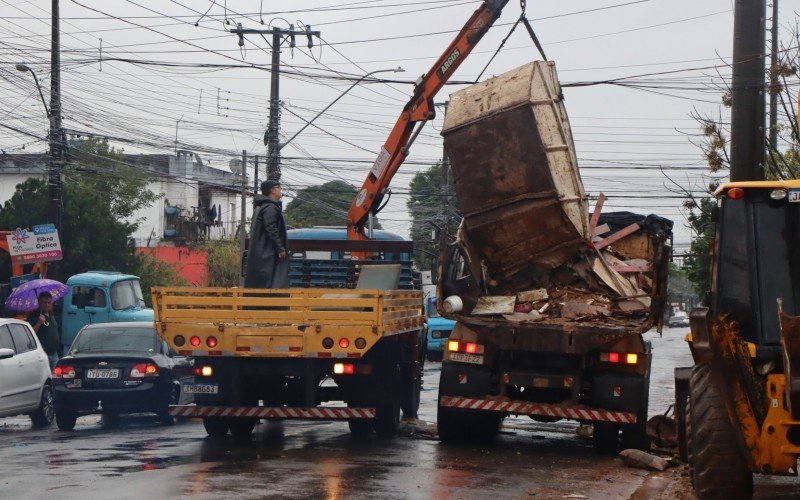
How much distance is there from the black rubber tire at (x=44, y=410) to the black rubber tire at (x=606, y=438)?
7.63m

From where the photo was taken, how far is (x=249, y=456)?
39.9 ft

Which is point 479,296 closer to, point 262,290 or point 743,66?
point 262,290

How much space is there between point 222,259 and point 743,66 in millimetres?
42555

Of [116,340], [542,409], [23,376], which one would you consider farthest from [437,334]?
[542,409]

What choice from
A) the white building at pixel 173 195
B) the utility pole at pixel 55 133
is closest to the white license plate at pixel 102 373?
the utility pole at pixel 55 133

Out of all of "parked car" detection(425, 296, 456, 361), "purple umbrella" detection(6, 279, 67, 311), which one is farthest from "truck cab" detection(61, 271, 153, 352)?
"parked car" detection(425, 296, 456, 361)

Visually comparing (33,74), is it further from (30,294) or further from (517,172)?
(517,172)

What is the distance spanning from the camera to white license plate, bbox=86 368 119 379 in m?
16.0

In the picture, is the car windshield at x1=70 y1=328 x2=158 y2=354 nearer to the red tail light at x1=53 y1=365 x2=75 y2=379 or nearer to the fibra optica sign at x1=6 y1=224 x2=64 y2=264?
the red tail light at x1=53 y1=365 x2=75 y2=379

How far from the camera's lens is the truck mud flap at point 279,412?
512 inches

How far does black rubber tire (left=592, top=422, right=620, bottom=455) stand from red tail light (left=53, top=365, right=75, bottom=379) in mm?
6985

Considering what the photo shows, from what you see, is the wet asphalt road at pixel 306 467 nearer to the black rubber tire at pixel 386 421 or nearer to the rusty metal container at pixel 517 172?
the black rubber tire at pixel 386 421

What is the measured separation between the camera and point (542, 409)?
1303 cm

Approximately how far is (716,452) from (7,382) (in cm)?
1049
